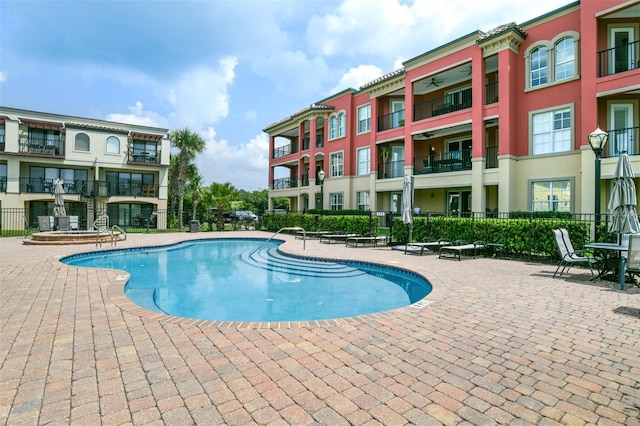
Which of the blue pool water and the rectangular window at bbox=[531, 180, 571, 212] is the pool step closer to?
Result: the blue pool water

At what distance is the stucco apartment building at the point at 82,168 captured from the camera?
25.0 meters

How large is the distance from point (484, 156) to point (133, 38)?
675 inches

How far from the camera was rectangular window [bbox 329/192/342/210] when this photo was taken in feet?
86.6

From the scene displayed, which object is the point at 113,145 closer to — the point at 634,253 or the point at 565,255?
the point at 565,255

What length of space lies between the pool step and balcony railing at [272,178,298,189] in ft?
61.9

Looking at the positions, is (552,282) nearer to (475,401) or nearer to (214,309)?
(475,401)

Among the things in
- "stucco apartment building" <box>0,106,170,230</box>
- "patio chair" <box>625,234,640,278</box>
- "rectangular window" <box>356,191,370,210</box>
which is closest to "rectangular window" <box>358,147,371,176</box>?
"rectangular window" <box>356,191,370,210</box>

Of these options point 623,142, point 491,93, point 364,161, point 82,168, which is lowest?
point 623,142

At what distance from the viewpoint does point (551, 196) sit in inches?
620

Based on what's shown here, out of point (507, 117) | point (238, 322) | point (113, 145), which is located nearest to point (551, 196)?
point (507, 117)

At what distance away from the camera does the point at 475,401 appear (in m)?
2.53

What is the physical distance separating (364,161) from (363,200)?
9.61 ft

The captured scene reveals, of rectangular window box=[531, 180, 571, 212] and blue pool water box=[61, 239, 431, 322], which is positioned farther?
rectangular window box=[531, 180, 571, 212]

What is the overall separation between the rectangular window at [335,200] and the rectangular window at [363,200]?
1.67 metres
